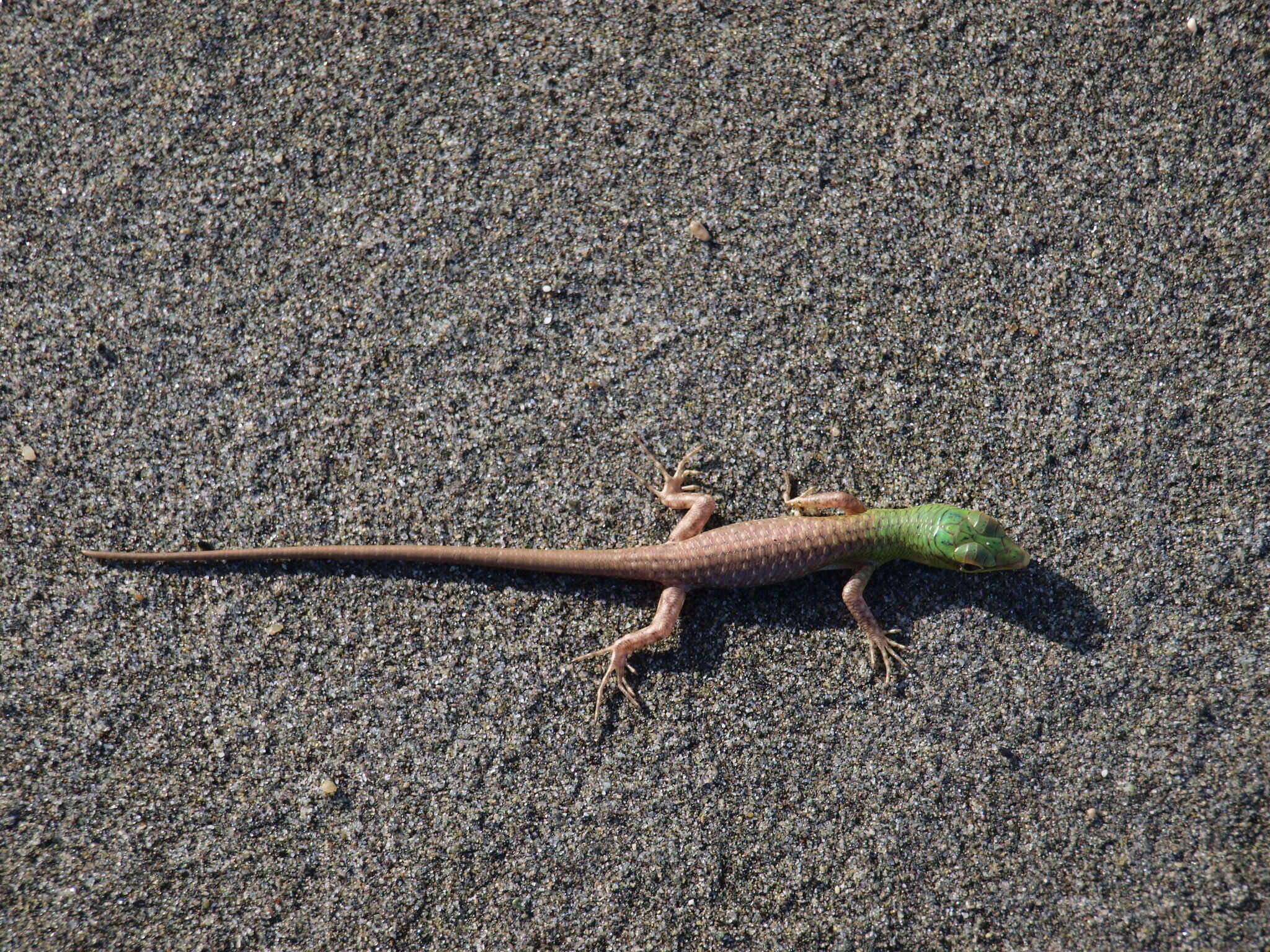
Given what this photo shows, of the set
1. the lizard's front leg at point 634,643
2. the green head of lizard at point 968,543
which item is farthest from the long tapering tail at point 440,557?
the green head of lizard at point 968,543

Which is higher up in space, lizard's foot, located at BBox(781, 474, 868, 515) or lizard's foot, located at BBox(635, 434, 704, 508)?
lizard's foot, located at BBox(635, 434, 704, 508)

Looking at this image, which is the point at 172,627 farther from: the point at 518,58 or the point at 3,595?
the point at 518,58

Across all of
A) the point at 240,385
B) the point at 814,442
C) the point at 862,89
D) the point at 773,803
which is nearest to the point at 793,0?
the point at 862,89

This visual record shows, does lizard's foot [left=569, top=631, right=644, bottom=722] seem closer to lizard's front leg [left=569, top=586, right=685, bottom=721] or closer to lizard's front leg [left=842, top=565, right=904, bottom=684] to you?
lizard's front leg [left=569, top=586, right=685, bottom=721]

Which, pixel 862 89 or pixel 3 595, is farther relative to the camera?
pixel 862 89

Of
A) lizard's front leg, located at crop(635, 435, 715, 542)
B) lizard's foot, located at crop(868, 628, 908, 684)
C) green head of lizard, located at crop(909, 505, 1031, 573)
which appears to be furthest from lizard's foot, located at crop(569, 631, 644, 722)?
green head of lizard, located at crop(909, 505, 1031, 573)

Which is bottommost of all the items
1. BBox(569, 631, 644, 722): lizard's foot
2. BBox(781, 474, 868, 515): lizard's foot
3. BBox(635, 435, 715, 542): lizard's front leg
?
BBox(569, 631, 644, 722): lizard's foot

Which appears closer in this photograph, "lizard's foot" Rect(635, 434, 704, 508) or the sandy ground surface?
the sandy ground surface
